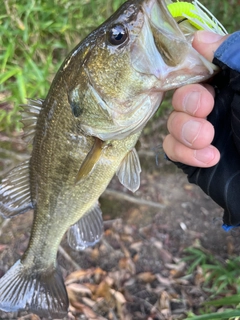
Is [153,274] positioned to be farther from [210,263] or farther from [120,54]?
[120,54]

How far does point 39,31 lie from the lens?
2.26 m

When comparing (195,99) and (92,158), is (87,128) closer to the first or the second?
(92,158)

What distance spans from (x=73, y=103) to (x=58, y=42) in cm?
136

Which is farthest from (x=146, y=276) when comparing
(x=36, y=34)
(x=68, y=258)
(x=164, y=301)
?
(x=36, y=34)

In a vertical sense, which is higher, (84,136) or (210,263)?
(84,136)

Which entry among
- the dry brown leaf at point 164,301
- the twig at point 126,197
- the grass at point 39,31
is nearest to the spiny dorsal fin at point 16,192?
the grass at point 39,31

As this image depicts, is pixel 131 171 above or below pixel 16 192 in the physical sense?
above

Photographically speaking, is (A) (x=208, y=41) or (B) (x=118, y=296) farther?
(B) (x=118, y=296)

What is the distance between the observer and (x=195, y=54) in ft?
2.95

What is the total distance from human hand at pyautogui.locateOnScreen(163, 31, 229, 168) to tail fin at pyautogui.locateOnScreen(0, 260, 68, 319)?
104 cm

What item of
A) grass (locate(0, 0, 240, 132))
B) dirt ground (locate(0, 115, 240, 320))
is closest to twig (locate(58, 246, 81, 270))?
dirt ground (locate(0, 115, 240, 320))

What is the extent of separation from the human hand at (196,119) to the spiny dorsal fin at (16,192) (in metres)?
0.74

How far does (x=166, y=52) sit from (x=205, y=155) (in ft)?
1.19

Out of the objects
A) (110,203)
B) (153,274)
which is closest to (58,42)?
(110,203)
